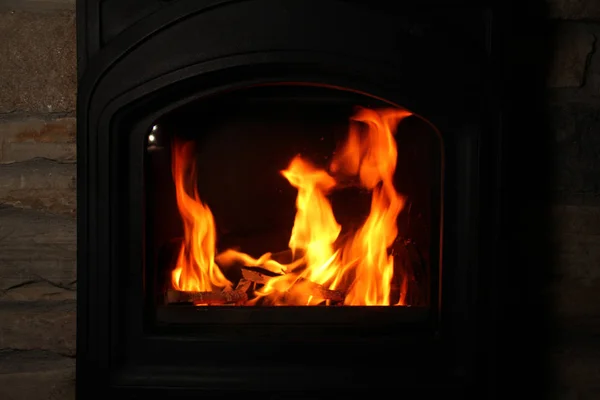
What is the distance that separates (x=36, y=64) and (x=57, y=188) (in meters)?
0.22

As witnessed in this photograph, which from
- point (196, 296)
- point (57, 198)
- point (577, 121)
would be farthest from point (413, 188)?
point (57, 198)

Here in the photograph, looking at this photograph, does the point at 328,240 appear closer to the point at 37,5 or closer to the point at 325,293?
the point at 325,293

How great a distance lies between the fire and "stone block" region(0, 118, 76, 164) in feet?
0.70

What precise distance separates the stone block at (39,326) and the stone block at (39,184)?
0.57 ft

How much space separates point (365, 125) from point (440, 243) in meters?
0.25

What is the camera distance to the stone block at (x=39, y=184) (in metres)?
1.22

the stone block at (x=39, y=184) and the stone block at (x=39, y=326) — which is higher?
the stone block at (x=39, y=184)

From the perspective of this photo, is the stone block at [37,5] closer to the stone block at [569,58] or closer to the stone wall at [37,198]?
the stone wall at [37,198]

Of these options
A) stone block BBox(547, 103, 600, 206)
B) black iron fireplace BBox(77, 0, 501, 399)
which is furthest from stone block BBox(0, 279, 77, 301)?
stone block BBox(547, 103, 600, 206)

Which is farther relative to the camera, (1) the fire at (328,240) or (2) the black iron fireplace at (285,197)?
(1) the fire at (328,240)

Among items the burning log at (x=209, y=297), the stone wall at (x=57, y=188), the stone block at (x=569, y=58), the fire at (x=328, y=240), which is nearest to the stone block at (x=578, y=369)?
the stone wall at (x=57, y=188)

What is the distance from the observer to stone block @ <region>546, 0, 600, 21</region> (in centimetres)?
125

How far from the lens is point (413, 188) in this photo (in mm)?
1235

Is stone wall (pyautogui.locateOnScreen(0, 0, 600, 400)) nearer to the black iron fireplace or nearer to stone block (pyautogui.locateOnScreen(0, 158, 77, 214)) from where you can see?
stone block (pyautogui.locateOnScreen(0, 158, 77, 214))
